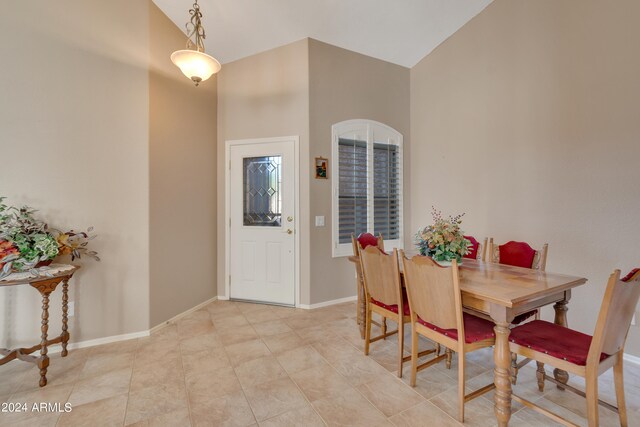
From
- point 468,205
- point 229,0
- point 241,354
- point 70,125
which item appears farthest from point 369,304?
point 229,0

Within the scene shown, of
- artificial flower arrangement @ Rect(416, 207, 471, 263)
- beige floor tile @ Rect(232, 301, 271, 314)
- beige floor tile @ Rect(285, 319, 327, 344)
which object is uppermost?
artificial flower arrangement @ Rect(416, 207, 471, 263)

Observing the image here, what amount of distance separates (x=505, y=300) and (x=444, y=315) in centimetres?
36

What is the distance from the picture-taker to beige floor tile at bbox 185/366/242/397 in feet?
6.39

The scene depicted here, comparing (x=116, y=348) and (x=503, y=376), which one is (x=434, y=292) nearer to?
(x=503, y=376)

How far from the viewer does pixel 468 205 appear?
11.8 feet

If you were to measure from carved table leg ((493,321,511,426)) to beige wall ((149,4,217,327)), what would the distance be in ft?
9.89

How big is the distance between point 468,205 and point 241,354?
3126 millimetres

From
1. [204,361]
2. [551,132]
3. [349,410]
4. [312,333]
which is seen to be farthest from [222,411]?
[551,132]

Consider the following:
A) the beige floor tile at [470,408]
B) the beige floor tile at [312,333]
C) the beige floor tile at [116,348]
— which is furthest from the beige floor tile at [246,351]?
the beige floor tile at [470,408]

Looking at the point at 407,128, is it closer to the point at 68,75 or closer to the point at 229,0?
the point at 229,0

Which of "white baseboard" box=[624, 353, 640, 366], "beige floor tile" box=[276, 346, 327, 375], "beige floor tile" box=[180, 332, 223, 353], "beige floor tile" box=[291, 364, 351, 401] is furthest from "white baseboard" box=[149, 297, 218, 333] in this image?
"white baseboard" box=[624, 353, 640, 366]

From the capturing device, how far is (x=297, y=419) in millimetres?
1698

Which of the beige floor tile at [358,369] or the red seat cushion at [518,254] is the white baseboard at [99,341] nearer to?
the beige floor tile at [358,369]

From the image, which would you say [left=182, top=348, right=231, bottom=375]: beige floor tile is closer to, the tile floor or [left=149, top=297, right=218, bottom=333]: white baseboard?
the tile floor
